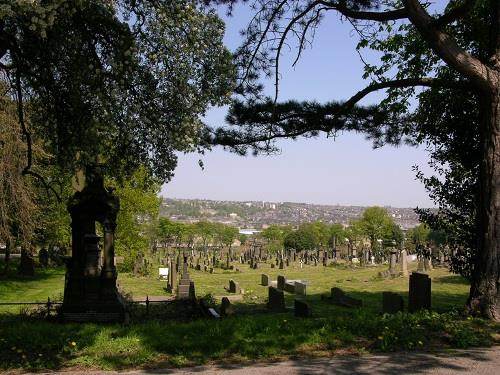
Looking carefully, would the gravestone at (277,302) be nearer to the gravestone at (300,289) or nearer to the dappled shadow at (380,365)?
the gravestone at (300,289)

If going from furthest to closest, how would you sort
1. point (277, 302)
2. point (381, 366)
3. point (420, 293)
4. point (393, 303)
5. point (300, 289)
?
point (300, 289), point (277, 302), point (393, 303), point (420, 293), point (381, 366)

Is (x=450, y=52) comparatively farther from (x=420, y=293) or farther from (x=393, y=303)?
(x=393, y=303)

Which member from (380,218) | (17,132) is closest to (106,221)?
(17,132)

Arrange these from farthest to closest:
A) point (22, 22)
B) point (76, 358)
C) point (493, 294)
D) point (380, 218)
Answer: point (380, 218) < point (493, 294) < point (22, 22) < point (76, 358)

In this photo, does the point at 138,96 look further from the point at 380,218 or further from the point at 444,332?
the point at 380,218

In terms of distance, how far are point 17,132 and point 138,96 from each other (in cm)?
1185

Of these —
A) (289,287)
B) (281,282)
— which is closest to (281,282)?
(281,282)

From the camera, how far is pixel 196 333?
7.50 meters

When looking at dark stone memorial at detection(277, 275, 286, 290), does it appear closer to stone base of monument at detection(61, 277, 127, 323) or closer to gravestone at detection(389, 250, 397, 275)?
gravestone at detection(389, 250, 397, 275)

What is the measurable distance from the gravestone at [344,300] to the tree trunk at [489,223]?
9591 millimetres

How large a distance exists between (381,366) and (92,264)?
1013cm

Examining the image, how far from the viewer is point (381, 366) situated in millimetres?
5832

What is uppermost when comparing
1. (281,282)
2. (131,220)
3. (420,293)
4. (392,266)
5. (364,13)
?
(364,13)

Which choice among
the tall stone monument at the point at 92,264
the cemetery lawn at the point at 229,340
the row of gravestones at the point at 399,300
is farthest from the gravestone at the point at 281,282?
the cemetery lawn at the point at 229,340
